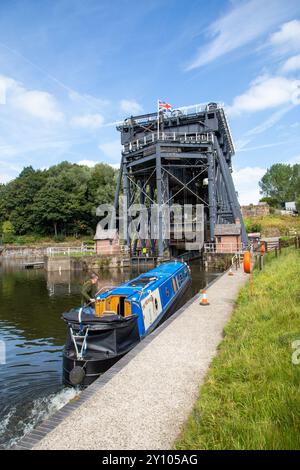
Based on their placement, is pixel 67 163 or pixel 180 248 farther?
pixel 67 163

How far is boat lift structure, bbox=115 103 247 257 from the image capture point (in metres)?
38.8

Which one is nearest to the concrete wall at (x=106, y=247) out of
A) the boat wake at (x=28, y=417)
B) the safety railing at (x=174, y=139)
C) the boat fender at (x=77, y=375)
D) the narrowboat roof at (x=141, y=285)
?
the safety railing at (x=174, y=139)

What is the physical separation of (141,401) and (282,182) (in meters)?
120

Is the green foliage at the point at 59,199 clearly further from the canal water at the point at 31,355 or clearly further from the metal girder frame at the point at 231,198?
the canal water at the point at 31,355

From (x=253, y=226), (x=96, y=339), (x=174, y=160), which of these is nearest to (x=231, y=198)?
(x=174, y=160)

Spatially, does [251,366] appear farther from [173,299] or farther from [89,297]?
[173,299]

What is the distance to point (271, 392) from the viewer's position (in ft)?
18.1

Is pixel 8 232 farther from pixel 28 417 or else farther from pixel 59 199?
pixel 28 417

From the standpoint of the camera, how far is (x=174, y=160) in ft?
140

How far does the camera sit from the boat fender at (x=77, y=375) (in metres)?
8.82

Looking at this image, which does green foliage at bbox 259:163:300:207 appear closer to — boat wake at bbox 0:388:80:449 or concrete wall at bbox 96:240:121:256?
concrete wall at bbox 96:240:121:256

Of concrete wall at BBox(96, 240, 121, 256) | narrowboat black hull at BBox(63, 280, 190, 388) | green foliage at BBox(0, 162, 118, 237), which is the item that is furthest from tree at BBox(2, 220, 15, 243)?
narrowboat black hull at BBox(63, 280, 190, 388)

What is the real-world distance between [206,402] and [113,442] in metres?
1.64

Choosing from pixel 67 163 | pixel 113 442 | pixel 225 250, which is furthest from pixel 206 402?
pixel 67 163
